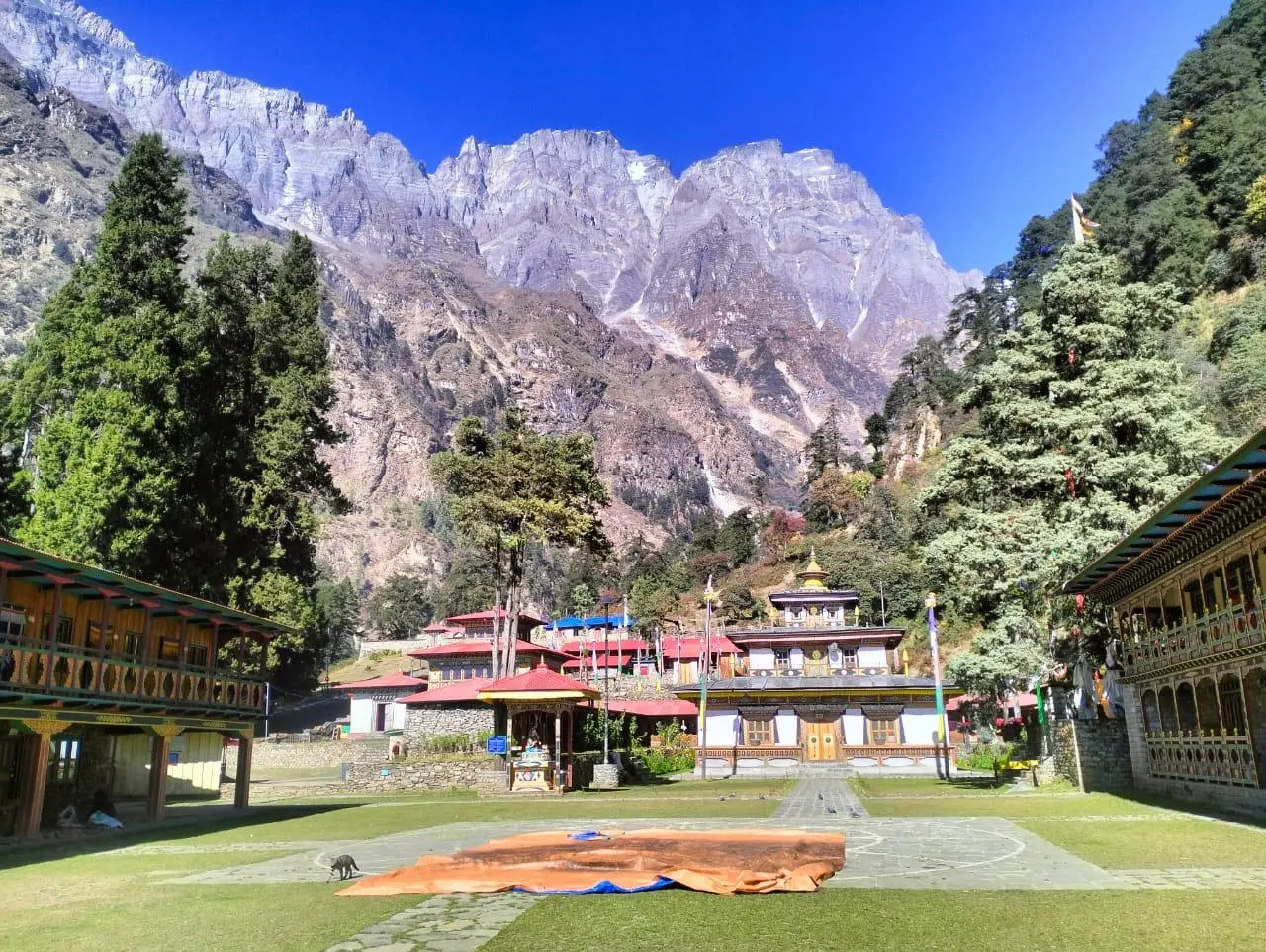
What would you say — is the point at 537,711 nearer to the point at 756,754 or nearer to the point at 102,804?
the point at 102,804

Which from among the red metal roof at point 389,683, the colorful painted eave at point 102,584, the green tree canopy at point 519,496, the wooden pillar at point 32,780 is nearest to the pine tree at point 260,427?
the green tree canopy at point 519,496

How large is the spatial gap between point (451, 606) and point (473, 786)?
243ft

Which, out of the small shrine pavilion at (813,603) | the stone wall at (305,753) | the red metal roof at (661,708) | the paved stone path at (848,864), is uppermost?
the small shrine pavilion at (813,603)

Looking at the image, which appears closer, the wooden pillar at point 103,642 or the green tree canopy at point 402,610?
the wooden pillar at point 103,642

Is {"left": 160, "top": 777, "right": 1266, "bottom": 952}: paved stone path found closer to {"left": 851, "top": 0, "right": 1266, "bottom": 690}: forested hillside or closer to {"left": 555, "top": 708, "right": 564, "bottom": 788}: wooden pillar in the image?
{"left": 555, "top": 708, "right": 564, "bottom": 788}: wooden pillar

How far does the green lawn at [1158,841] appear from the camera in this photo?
35.9ft

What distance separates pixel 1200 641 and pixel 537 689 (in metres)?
17.1

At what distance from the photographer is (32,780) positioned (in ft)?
54.4

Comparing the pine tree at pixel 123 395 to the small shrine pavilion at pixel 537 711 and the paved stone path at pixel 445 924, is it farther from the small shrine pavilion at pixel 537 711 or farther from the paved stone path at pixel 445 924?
the paved stone path at pixel 445 924

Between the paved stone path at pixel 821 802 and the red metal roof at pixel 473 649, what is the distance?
26.4m

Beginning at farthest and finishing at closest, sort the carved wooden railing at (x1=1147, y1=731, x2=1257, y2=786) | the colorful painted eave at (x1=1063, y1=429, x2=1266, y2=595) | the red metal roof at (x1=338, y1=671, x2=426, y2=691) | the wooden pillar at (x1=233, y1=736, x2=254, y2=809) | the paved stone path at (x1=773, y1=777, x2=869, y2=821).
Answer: the red metal roof at (x1=338, y1=671, x2=426, y2=691) → the wooden pillar at (x1=233, y1=736, x2=254, y2=809) → the paved stone path at (x1=773, y1=777, x2=869, y2=821) → the carved wooden railing at (x1=1147, y1=731, x2=1257, y2=786) → the colorful painted eave at (x1=1063, y1=429, x2=1266, y2=595)

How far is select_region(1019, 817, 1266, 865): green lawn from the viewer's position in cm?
1095

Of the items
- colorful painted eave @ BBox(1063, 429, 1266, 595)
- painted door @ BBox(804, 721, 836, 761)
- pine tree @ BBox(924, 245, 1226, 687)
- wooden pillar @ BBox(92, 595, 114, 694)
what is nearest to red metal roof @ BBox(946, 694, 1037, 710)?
painted door @ BBox(804, 721, 836, 761)

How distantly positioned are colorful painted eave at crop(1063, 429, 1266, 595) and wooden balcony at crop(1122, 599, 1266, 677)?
1711mm
